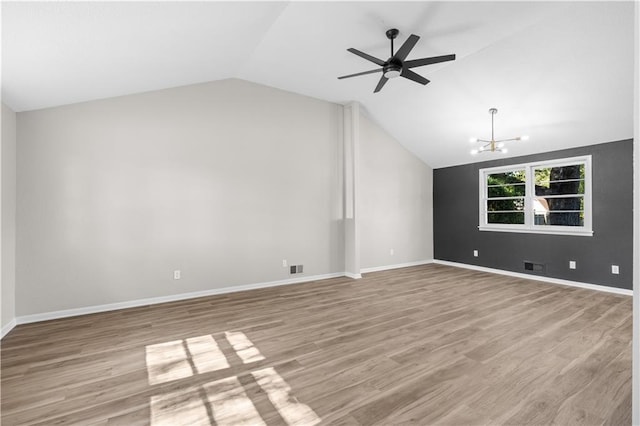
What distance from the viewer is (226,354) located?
2613 mm

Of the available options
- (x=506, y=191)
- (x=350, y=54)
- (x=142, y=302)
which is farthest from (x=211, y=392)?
(x=506, y=191)

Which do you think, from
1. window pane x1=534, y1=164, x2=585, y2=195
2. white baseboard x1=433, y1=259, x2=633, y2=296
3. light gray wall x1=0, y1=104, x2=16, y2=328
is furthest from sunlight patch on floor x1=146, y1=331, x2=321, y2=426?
window pane x1=534, y1=164, x2=585, y2=195

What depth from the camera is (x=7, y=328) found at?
124 inches

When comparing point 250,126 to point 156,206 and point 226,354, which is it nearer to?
point 156,206

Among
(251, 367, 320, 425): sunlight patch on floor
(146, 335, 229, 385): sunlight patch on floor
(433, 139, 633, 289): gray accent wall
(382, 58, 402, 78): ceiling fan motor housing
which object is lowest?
(146, 335, 229, 385): sunlight patch on floor

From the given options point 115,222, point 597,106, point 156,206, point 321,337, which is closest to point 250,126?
point 156,206

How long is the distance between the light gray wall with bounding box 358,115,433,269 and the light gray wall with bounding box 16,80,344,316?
2.58ft

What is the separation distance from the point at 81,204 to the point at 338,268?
13.6 ft

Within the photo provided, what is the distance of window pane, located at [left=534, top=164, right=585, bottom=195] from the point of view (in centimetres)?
511

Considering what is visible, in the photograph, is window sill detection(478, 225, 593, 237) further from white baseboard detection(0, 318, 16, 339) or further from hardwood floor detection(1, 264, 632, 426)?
white baseboard detection(0, 318, 16, 339)

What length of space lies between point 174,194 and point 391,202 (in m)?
4.47

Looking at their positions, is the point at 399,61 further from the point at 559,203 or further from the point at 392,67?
the point at 559,203

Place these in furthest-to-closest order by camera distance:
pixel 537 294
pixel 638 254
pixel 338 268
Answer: pixel 338 268 → pixel 537 294 → pixel 638 254

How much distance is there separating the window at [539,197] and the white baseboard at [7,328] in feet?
25.2
